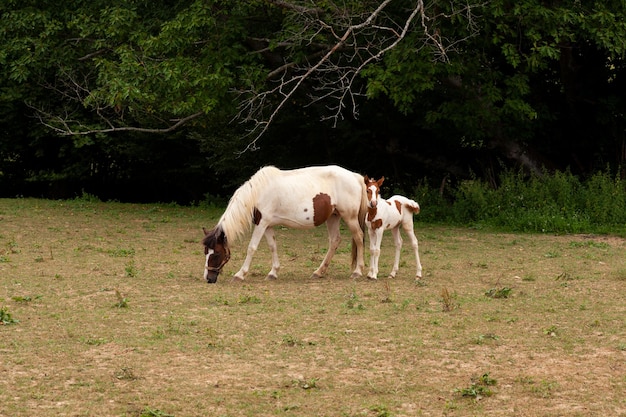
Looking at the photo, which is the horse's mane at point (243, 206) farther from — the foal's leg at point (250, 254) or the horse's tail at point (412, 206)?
the horse's tail at point (412, 206)

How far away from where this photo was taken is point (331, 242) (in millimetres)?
12750

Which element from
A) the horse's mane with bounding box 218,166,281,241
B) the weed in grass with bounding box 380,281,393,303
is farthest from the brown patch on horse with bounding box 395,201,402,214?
the horse's mane with bounding box 218,166,281,241

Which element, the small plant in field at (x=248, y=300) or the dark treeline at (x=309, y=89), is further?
the dark treeline at (x=309, y=89)

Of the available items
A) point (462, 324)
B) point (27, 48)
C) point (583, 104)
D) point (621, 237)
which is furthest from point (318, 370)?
point (583, 104)

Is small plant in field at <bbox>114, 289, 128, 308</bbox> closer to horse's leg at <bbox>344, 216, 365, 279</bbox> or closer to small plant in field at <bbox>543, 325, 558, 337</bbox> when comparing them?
horse's leg at <bbox>344, 216, 365, 279</bbox>

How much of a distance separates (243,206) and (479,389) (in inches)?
220

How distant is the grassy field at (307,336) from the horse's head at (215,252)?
0.57 ft

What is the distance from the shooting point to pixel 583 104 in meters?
21.9

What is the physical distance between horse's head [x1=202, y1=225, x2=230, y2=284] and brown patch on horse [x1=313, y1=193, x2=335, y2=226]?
1304 mm

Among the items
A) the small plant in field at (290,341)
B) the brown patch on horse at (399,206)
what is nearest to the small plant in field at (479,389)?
the small plant in field at (290,341)

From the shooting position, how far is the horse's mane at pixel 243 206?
1190cm

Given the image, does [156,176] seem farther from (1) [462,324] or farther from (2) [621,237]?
(1) [462,324]

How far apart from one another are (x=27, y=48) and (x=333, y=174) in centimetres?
989

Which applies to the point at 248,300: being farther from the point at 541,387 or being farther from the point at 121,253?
the point at 121,253
